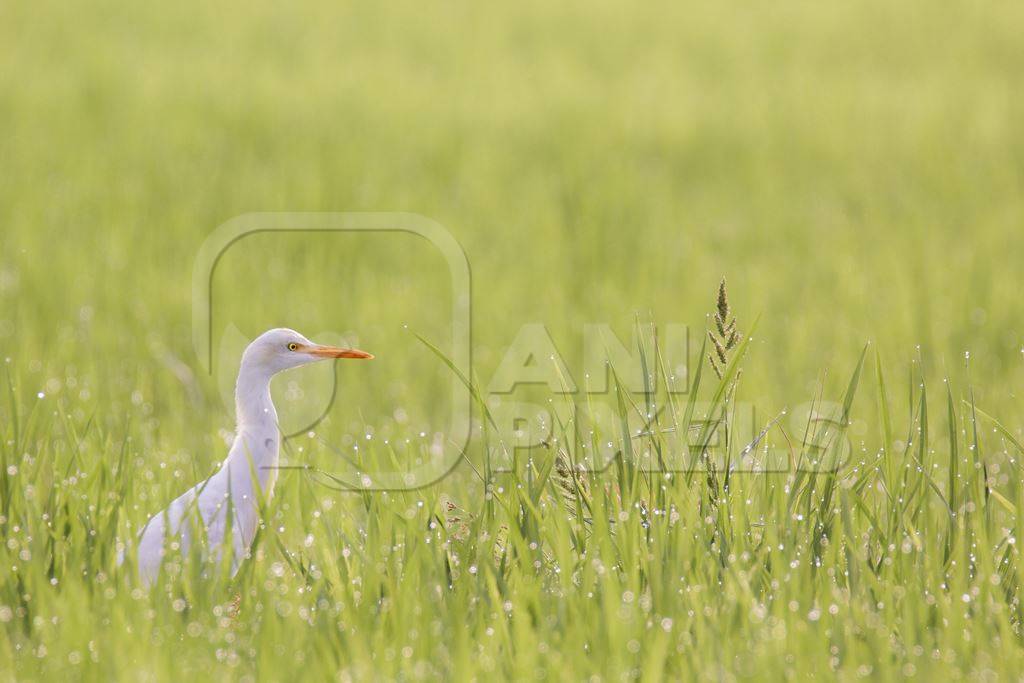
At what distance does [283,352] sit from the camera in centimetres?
344

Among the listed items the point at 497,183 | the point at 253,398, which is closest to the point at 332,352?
the point at 253,398

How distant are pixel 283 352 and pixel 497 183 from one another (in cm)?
534

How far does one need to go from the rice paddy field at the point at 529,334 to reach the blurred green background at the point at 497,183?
0.13 ft

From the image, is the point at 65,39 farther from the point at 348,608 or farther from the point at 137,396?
the point at 348,608

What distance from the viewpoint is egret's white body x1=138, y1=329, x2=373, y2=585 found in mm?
2852

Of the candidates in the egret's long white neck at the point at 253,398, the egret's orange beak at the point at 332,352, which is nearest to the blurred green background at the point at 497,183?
the egret's long white neck at the point at 253,398

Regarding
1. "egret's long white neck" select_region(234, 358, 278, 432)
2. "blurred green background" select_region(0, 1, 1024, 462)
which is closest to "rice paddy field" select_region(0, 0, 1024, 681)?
"blurred green background" select_region(0, 1, 1024, 462)

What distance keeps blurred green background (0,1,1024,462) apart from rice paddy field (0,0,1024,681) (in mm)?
40

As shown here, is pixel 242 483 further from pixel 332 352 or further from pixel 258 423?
pixel 332 352

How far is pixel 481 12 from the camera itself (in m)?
13.2

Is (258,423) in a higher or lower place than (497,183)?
lower

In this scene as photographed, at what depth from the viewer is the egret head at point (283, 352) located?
3400 millimetres

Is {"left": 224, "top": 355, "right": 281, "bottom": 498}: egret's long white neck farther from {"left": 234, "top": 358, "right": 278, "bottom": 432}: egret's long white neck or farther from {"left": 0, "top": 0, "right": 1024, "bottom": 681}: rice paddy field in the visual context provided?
{"left": 0, "top": 0, "right": 1024, "bottom": 681}: rice paddy field

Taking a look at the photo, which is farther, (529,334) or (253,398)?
(529,334)
